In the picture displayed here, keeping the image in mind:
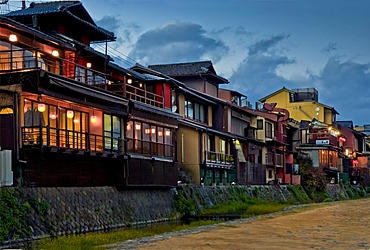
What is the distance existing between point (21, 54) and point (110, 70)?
43.8 feet

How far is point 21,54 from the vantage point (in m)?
33.3

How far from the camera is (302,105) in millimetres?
105812

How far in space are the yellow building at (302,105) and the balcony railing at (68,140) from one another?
6945cm

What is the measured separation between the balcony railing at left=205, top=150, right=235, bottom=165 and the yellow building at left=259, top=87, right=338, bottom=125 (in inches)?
1761

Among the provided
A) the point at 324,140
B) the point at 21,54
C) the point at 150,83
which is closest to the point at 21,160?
the point at 21,54

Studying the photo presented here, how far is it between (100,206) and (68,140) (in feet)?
13.7

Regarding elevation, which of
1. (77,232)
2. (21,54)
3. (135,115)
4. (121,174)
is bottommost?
(77,232)

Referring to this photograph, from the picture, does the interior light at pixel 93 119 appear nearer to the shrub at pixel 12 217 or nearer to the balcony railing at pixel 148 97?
the balcony railing at pixel 148 97

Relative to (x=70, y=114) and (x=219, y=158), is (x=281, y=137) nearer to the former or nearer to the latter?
(x=219, y=158)

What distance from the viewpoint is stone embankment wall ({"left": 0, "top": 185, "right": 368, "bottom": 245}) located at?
1091 inches

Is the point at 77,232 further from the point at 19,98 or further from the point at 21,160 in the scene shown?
the point at 19,98

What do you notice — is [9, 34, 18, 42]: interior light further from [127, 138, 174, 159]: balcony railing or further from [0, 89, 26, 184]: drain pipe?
[127, 138, 174, 159]: balcony railing

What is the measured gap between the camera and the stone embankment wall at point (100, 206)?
90.9 feet

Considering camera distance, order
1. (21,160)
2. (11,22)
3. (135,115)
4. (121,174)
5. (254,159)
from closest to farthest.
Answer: (21,160)
(11,22)
(121,174)
(135,115)
(254,159)
